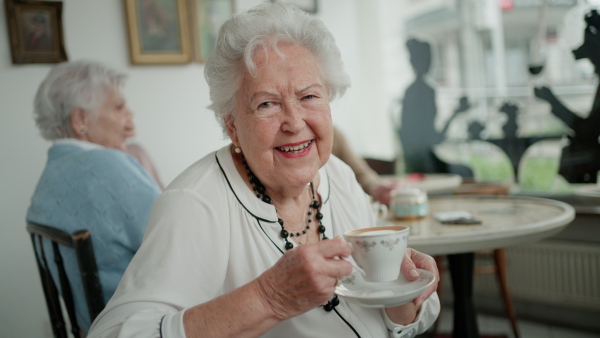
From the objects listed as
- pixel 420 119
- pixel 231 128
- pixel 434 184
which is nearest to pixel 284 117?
pixel 231 128

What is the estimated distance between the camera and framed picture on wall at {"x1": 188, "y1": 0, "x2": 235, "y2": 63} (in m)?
3.20

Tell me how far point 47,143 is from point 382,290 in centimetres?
216

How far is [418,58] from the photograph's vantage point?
149 inches

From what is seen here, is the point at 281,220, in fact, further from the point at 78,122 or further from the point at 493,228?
the point at 78,122

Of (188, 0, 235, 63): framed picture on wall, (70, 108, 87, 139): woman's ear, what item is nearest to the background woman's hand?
(70, 108, 87, 139): woman's ear

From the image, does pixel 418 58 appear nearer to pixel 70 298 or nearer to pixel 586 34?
pixel 586 34

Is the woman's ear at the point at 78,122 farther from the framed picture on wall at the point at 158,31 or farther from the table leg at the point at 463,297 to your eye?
the table leg at the point at 463,297

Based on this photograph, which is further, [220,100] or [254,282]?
[220,100]

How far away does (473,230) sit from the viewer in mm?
1764

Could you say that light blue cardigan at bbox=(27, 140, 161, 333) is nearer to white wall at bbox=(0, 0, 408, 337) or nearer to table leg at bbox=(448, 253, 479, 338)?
white wall at bbox=(0, 0, 408, 337)

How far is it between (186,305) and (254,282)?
0.17 meters

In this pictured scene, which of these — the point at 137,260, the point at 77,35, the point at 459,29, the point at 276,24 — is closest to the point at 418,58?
the point at 459,29

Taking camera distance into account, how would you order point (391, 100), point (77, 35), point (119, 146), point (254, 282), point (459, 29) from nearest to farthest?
point (254, 282) → point (119, 146) → point (77, 35) → point (459, 29) → point (391, 100)

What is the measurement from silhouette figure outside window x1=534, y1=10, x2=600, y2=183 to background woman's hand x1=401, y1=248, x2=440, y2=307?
2.22 metres
